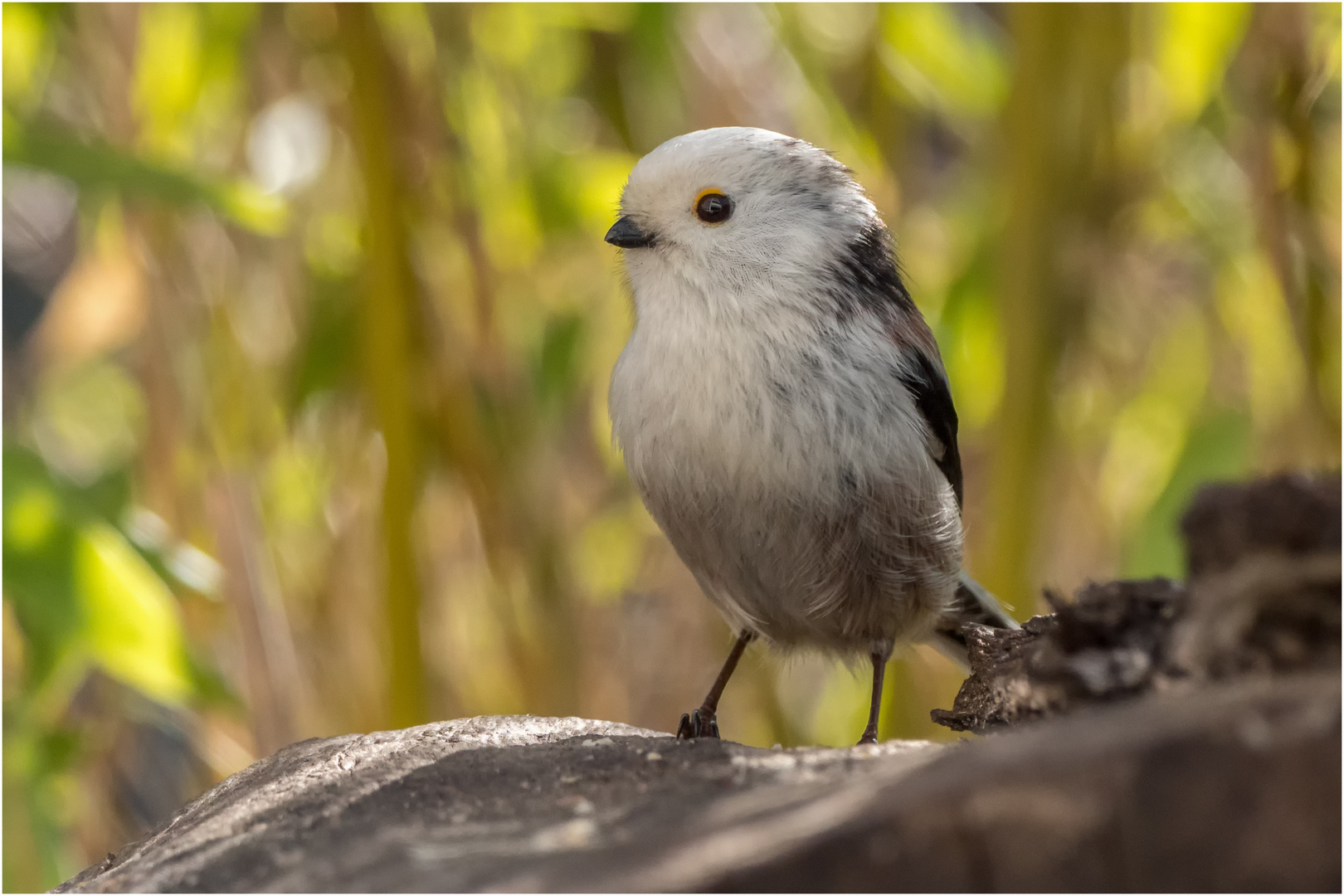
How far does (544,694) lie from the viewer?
2.83 metres

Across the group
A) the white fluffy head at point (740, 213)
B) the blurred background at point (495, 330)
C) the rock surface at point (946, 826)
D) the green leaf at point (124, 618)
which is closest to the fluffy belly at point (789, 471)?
the white fluffy head at point (740, 213)

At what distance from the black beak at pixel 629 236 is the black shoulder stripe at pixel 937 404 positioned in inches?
17.1

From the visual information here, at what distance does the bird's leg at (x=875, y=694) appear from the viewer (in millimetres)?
1808

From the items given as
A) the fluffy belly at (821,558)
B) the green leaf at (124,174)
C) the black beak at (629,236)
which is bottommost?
the fluffy belly at (821,558)

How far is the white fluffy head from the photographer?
1.91 metres

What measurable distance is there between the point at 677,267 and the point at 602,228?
1.20 metres

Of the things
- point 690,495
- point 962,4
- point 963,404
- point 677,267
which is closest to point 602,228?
point 963,404

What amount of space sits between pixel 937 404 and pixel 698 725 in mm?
603

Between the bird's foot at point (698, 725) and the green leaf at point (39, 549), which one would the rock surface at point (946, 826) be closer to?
the bird's foot at point (698, 725)

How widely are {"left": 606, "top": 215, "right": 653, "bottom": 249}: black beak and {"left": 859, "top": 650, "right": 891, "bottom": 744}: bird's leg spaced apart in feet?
2.36

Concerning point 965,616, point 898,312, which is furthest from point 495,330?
point 965,616

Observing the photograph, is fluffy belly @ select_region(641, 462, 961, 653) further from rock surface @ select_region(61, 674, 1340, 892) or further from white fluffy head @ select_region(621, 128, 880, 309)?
rock surface @ select_region(61, 674, 1340, 892)

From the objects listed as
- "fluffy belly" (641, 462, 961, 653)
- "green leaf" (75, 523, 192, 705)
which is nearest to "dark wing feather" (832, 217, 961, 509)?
"fluffy belly" (641, 462, 961, 653)

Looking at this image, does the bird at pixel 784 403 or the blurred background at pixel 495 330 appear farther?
the blurred background at pixel 495 330
